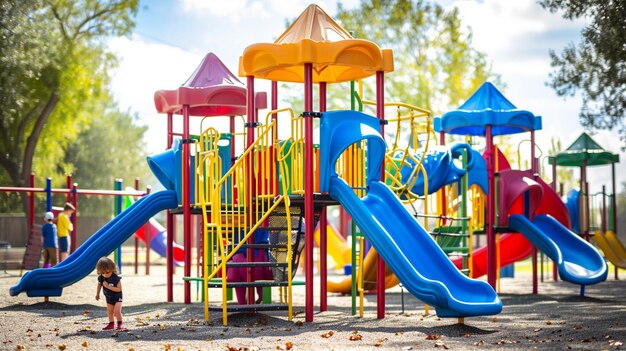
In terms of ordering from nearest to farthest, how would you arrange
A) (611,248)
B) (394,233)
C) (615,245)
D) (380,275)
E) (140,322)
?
(394,233) < (140,322) < (380,275) < (611,248) < (615,245)

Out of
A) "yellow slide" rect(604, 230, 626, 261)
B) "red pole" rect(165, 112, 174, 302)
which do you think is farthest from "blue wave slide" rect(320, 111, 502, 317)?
"yellow slide" rect(604, 230, 626, 261)

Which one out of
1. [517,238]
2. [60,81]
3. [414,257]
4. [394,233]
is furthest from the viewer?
[60,81]

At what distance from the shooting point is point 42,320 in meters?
12.1

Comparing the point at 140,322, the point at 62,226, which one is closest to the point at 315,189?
the point at 140,322

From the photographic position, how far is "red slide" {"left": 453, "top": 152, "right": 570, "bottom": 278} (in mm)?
19781

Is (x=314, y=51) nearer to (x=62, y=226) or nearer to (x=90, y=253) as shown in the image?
(x=90, y=253)

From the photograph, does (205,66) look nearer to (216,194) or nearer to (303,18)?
(303,18)

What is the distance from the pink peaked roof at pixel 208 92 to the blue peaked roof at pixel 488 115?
14.4ft

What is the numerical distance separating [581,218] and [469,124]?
22.2ft

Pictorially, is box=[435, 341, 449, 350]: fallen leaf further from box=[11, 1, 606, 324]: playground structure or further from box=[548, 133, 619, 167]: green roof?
box=[548, 133, 619, 167]: green roof

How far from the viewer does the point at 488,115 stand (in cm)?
1788

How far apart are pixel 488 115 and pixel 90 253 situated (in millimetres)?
8400

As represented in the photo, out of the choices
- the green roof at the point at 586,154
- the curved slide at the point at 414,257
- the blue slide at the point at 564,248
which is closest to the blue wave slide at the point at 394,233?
the curved slide at the point at 414,257

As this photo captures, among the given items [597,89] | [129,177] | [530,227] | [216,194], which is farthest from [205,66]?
[129,177]
